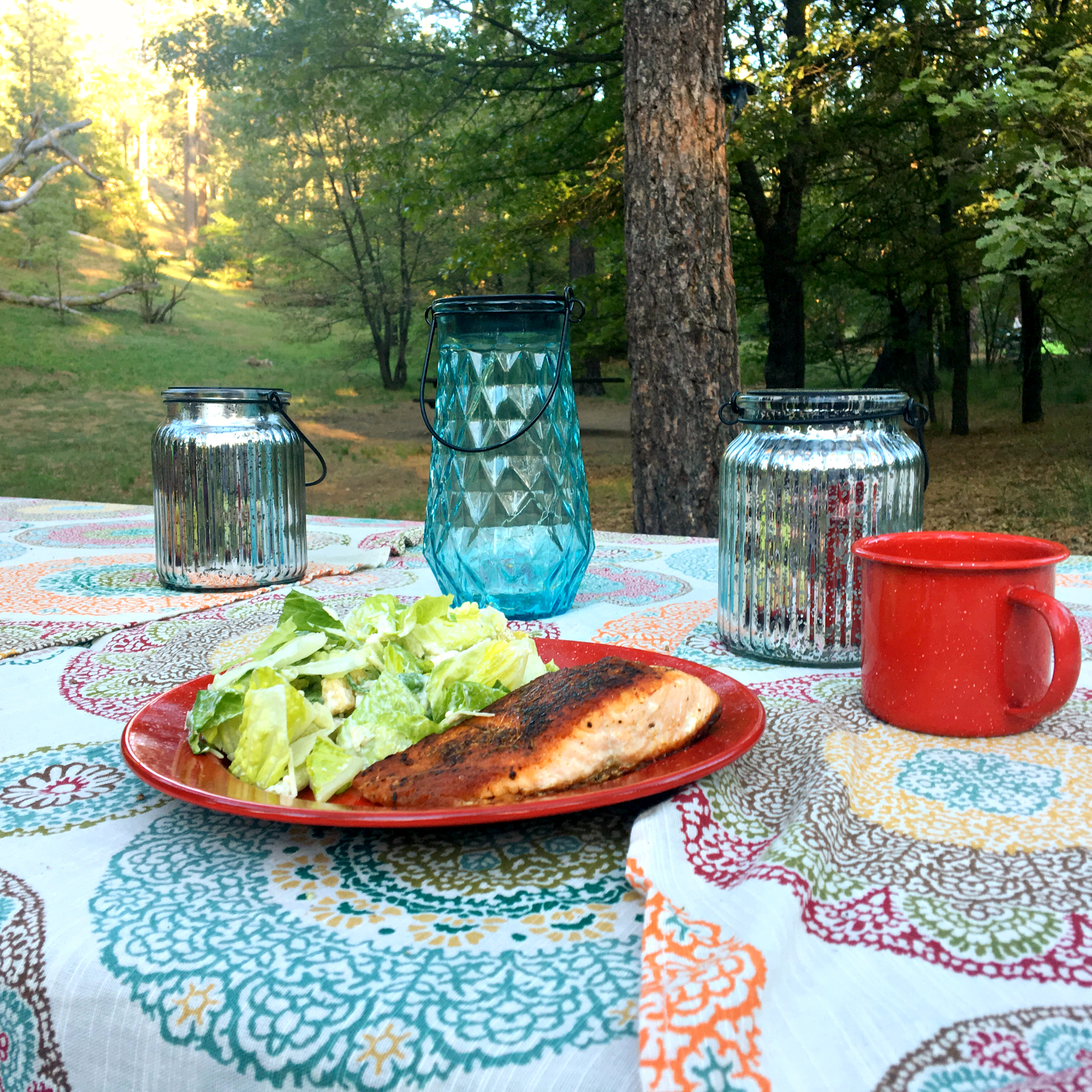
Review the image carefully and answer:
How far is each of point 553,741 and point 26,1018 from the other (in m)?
0.25

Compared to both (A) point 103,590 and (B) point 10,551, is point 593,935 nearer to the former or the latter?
(A) point 103,590

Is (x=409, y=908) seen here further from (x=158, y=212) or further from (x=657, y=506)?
(x=158, y=212)

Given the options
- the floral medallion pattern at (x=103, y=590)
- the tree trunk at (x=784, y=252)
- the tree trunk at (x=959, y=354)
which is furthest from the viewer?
the tree trunk at (x=959, y=354)

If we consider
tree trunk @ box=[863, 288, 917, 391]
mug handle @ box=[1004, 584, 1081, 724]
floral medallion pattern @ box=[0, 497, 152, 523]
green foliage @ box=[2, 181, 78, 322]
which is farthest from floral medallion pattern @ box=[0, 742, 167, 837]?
green foliage @ box=[2, 181, 78, 322]

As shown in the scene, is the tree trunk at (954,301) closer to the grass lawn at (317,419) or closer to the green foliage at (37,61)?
the grass lawn at (317,419)

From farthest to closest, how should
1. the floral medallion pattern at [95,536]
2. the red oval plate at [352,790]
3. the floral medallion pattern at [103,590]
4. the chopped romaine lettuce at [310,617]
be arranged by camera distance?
the floral medallion pattern at [95,536] → the floral medallion pattern at [103,590] → the chopped romaine lettuce at [310,617] → the red oval plate at [352,790]

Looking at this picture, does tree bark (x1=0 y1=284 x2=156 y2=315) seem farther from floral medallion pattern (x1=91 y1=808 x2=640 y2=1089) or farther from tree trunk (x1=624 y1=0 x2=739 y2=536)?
floral medallion pattern (x1=91 y1=808 x2=640 y2=1089)

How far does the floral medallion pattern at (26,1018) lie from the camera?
40 cm

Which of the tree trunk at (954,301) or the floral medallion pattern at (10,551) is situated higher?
the tree trunk at (954,301)

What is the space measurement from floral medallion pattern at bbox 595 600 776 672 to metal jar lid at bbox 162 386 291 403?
0.49 m

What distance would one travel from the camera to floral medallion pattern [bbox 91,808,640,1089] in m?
0.36

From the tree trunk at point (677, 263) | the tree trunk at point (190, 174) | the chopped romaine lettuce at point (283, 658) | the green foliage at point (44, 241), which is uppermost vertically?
the tree trunk at point (190, 174)

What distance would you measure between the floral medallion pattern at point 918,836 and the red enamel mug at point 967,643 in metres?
0.02

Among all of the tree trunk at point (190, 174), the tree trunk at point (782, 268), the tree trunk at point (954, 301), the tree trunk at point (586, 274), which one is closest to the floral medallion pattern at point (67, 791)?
the tree trunk at point (586, 274)
